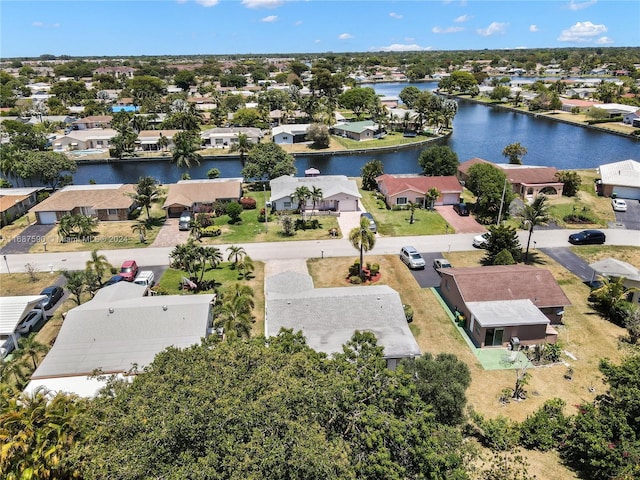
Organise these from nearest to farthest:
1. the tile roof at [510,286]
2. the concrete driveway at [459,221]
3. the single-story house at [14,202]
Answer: the tile roof at [510,286] < the concrete driveway at [459,221] < the single-story house at [14,202]

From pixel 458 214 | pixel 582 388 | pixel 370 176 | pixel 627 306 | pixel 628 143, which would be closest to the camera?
pixel 582 388

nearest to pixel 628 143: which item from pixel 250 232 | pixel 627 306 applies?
pixel 627 306

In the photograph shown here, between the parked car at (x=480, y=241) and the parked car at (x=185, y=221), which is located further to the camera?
the parked car at (x=185, y=221)

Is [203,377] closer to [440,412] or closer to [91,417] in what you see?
[91,417]

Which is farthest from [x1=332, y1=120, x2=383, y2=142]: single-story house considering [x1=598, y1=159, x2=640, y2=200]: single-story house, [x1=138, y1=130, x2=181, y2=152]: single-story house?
[x1=598, y1=159, x2=640, y2=200]: single-story house

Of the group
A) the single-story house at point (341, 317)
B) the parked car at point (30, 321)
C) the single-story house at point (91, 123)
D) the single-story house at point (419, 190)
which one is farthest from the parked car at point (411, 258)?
the single-story house at point (91, 123)

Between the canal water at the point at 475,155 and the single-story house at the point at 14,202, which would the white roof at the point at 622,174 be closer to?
the canal water at the point at 475,155
